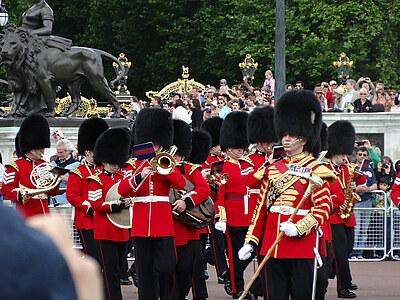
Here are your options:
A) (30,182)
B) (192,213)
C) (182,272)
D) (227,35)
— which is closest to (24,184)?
(30,182)

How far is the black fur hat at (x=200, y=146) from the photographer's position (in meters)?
8.98

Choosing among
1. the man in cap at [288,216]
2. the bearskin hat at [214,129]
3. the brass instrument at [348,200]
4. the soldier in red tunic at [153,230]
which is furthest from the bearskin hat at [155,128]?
the bearskin hat at [214,129]

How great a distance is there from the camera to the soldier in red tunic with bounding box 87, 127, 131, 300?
712 centimetres

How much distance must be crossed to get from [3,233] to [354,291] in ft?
28.9

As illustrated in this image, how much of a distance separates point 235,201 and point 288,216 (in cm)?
346

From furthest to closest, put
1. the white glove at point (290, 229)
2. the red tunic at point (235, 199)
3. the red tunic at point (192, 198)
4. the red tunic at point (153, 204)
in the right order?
the red tunic at point (235, 199) → the red tunic at point (192, 198) → the red tunic at point (153, 204) → the white glove at point (290, 229)

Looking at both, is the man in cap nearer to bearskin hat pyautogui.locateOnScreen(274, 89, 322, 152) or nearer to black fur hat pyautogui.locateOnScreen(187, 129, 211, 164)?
bearskin hat pyautogui.locateOnScreen(274, 89, 322, 152)

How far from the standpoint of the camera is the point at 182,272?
22.8 feet

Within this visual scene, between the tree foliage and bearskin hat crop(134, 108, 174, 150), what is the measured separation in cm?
2379

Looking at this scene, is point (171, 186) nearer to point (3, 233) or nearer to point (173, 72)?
point (3, 233)

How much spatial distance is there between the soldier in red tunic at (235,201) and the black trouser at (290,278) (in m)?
2.72

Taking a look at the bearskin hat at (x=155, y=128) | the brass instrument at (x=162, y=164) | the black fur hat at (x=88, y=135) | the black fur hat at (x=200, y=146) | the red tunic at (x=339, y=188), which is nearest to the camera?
the brass instrument at (x=162, y=164)

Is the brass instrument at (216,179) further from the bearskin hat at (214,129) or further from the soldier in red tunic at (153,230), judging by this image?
the soldier in red tunic at (153,230)

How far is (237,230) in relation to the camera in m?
8.85
